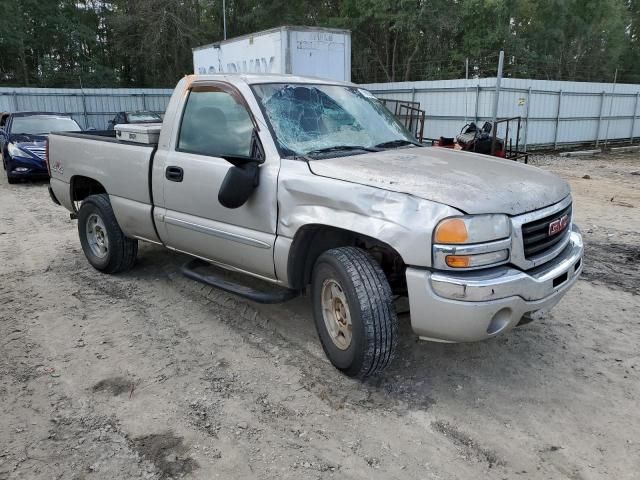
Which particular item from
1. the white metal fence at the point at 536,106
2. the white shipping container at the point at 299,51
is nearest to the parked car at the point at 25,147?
the white shipping container at the point at 299,51

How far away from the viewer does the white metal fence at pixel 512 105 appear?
16.5 meters

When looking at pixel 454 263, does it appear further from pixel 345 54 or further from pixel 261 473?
pixel 345 54

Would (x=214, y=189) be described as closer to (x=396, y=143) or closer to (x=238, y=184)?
(x=238, y=184)

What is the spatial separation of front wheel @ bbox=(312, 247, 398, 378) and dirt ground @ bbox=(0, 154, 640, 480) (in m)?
0.23

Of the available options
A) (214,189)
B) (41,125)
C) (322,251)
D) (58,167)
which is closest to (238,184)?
(214,189)

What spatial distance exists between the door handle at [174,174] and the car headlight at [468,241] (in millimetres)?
2280

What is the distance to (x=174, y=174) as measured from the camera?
437 centimetres

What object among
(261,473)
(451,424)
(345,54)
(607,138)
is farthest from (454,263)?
(607,138)

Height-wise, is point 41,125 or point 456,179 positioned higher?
point 456,179

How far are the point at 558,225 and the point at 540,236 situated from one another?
277mm

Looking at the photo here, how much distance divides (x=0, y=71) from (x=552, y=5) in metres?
36.0

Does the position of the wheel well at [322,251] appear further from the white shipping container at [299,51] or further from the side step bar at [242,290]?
the white shipping container at [299,51]

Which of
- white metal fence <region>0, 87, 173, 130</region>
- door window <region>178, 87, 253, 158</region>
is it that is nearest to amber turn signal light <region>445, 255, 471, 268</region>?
door window <region>178, 87, 253, 158</region>

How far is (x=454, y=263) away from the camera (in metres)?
2.91
